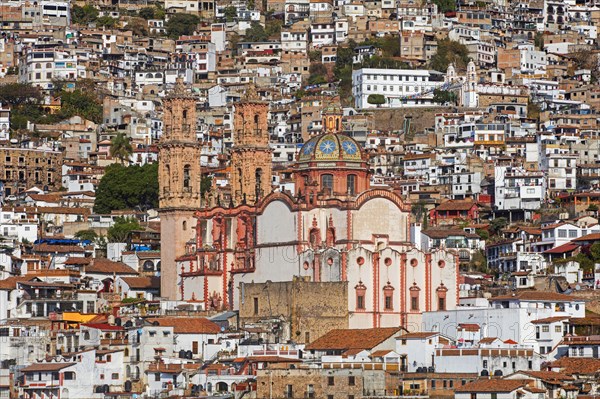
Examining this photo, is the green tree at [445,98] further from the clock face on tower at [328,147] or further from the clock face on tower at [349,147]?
the clock face on tower at [328,147]

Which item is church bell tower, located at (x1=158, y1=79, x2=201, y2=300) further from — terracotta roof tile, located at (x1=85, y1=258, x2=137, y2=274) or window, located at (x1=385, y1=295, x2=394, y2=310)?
window, located at (x1=385, y1=295, x2=394, y2=310)

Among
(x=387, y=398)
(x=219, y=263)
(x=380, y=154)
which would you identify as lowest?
(x=387, y=398)

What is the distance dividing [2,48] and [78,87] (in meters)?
14.4

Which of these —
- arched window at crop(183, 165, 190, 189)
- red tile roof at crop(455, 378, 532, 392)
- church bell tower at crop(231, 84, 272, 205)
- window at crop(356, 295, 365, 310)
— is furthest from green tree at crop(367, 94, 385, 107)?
red tile roof at crop(455, 378, 532, 392)

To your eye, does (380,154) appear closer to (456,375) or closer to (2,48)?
(2,48)

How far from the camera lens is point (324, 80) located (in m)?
177

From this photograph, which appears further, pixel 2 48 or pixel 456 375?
pixel 2 48

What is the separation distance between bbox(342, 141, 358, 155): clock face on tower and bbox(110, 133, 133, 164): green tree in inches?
1871

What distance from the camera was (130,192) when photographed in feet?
450

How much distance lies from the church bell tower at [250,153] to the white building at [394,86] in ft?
164

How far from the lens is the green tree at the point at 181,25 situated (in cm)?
19525

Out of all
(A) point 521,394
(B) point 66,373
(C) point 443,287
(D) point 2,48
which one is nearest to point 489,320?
(C) point 443,287

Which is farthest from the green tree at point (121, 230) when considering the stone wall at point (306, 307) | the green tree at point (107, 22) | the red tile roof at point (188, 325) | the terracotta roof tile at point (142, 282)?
the green tree at point (107, 22)

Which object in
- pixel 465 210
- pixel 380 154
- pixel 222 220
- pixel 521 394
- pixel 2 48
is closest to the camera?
pixel 521 394
